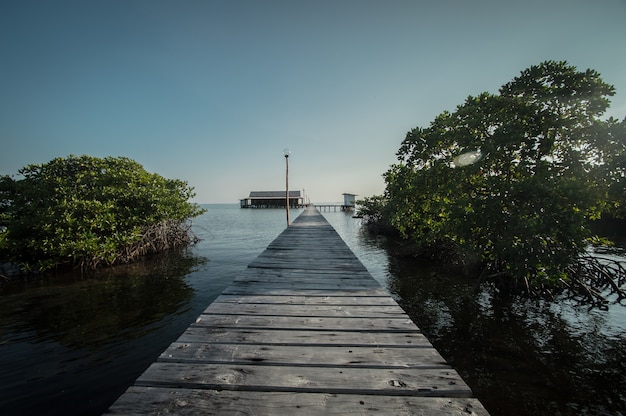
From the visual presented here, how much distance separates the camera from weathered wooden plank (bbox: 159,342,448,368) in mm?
2178

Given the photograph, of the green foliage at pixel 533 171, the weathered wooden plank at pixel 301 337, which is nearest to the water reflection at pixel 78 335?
the weathered wooden plank at pixel 301 337

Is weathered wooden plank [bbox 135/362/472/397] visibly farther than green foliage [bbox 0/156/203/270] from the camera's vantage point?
No

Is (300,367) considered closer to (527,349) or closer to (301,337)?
(301,337)

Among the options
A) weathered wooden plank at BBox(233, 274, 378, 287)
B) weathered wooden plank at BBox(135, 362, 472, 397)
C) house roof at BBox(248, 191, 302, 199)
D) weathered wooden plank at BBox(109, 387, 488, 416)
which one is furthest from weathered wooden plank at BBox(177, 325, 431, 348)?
house roof at BBox(248, 191, 302, 199)

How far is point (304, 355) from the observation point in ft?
7.59

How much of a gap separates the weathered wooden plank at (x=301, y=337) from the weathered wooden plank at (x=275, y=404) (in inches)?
29.4

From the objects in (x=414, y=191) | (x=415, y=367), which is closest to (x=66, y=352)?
(x=415, y=367)

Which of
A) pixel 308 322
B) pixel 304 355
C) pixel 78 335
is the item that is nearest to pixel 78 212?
pixel 78 335

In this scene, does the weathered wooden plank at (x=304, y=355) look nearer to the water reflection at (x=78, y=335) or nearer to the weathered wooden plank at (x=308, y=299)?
the weathered wooden plank at (x=308, y=299)

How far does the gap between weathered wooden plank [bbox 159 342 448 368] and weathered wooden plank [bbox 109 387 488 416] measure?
39 cm

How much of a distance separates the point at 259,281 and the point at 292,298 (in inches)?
44.2

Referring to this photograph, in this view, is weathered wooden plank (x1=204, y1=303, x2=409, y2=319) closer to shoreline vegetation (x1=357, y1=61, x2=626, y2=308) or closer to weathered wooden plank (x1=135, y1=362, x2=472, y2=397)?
weathered wooden plank (x1=135, y1=362, x2=472, y2=397)

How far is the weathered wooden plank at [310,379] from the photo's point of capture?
→ 1.83 m

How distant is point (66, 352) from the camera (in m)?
5.25
